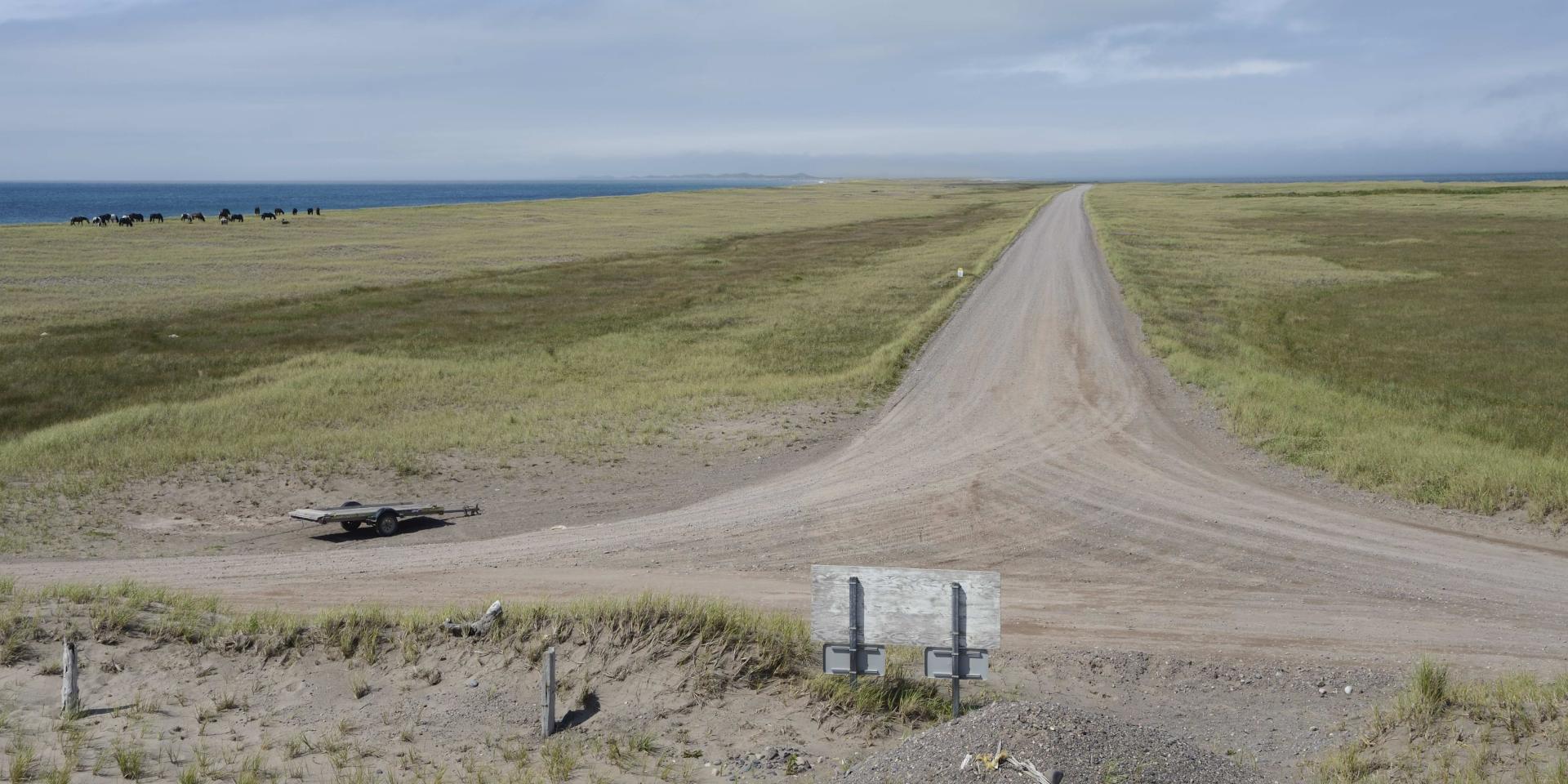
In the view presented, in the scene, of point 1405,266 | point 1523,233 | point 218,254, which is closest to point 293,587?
point 218,254

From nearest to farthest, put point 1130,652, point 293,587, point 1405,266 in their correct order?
1. point 1130,652
2. point 293,587
3. point 1405,266

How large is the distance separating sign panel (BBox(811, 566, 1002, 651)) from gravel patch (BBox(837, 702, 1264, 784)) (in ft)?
2.49

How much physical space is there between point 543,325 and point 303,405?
15539 mm

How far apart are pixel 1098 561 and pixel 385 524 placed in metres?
11.5

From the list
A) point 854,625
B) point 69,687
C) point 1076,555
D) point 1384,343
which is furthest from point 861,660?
point 1384,343

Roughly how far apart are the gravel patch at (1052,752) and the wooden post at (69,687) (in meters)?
7.38

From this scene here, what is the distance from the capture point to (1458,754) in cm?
876

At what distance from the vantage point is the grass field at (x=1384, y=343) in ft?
63.7

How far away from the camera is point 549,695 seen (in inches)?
391

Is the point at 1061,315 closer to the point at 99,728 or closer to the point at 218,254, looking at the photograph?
the point at 99,728

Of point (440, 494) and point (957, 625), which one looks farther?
point (440, 494)

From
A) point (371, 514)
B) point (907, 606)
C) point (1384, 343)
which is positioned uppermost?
point (907, 606)

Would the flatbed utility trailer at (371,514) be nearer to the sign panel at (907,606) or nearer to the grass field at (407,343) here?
the grass field at (407,343)

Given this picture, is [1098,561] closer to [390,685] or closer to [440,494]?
[390,685]
